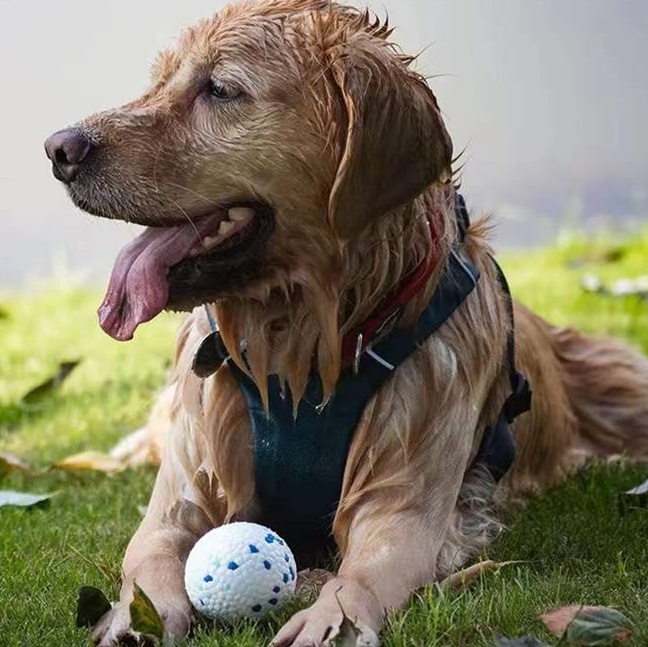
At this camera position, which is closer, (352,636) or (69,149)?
(352,636)

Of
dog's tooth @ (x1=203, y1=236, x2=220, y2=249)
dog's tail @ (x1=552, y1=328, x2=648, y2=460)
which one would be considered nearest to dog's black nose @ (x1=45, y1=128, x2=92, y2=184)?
dog's tooth @ (x1=203, y1=236, x2=220, y2=249)

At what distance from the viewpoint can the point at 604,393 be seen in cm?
631

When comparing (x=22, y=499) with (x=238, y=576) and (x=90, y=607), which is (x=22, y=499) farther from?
(x=238, y=576)

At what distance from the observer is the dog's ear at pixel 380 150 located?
13.6ft

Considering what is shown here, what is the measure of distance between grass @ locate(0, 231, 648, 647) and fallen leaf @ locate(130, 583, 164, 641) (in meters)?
0.10

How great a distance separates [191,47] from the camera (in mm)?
4344

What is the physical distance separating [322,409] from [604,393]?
216 cm

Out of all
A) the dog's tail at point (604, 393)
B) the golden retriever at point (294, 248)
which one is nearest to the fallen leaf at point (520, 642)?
the golden retriever at point (294, 248)

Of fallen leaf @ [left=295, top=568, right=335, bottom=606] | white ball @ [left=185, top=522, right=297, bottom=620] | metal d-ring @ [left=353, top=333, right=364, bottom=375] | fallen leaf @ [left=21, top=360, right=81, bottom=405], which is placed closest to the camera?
white ball @ [left=185, top=522, right=297, bottom=620]

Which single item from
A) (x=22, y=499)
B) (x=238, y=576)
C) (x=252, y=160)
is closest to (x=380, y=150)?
(x=252, y=160)

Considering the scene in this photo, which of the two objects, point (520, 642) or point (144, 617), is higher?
point (144, 617)

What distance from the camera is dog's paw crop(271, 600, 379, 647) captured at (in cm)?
368

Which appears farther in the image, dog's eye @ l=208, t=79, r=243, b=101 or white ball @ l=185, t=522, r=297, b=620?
dog's eye @ l=208, t=79, r=243, b=101

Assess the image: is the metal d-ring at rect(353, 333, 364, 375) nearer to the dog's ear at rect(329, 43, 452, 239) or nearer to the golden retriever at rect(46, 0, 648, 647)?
the golden retriever at rect(46, 0, 648, 647)
